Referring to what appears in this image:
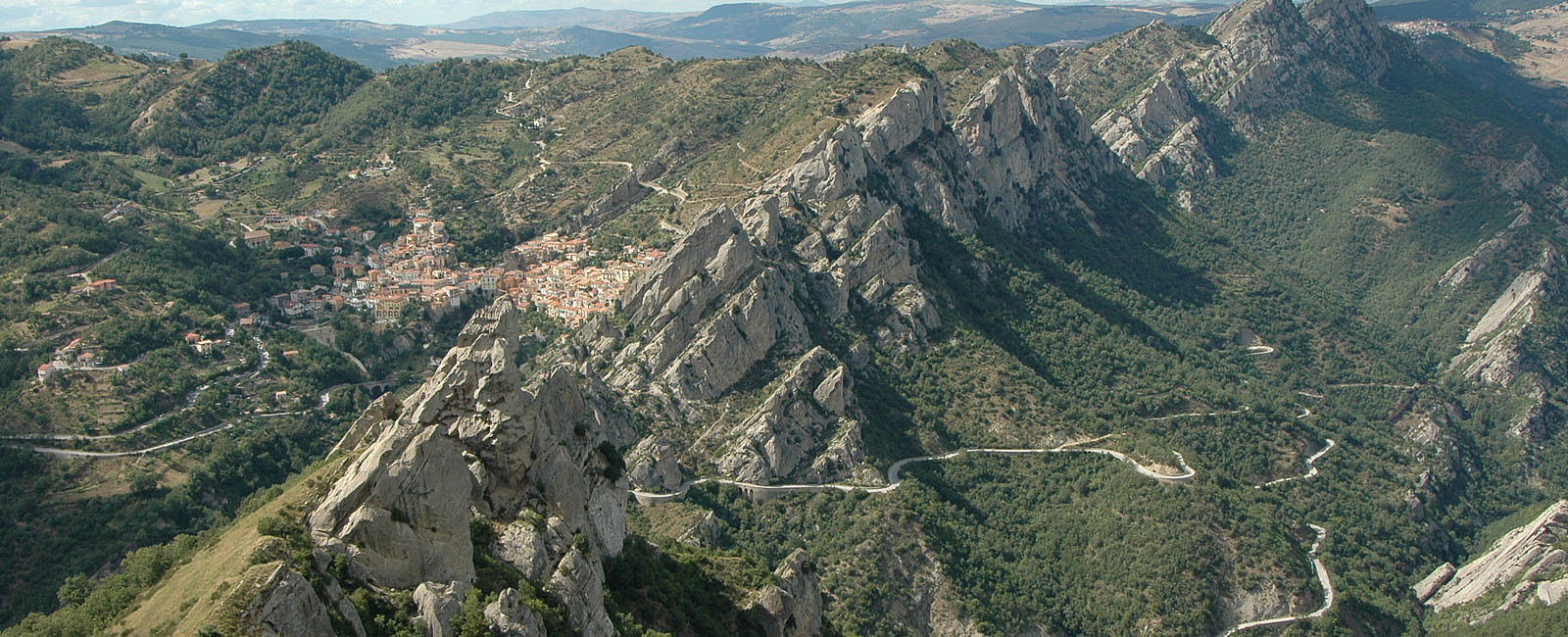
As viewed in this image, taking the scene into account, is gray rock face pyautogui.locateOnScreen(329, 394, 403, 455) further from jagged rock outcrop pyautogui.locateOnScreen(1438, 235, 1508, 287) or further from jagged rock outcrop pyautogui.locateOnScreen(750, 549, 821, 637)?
jagged rock outcrop pyautogui.locateOnScreen(1438, 235, 1508, 287)

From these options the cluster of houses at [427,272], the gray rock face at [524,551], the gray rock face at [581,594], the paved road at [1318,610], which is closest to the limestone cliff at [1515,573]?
the paved road at [1318,610]

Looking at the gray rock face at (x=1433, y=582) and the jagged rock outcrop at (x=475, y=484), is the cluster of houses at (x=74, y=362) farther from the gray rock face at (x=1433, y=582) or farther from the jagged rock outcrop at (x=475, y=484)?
the gray rock face at (x=1433, y=582)

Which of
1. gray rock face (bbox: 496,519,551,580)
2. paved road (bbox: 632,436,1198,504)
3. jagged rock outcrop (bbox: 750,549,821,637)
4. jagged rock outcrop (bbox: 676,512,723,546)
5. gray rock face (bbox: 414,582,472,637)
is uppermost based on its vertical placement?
gray rock face (bbox: 414,582,472,637)

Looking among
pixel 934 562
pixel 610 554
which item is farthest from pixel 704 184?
pixel 610 554

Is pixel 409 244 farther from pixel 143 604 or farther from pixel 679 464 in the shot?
pixel 143 604

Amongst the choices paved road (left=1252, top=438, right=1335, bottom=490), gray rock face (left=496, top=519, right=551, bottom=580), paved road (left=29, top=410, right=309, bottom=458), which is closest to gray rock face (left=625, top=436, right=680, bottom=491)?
paved road (left=29, top=410, right=309, bottom=458)

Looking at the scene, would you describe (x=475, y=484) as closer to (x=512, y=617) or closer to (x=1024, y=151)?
(x=512, y=617)

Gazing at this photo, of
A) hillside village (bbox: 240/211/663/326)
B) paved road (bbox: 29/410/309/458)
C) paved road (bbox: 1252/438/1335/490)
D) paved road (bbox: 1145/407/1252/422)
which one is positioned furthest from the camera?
hillside village (bbox: 240/211/663/326)
